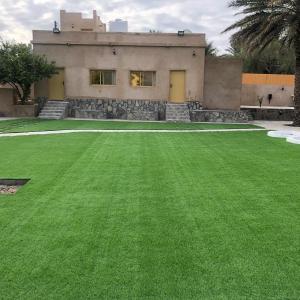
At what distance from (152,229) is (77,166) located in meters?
5.24

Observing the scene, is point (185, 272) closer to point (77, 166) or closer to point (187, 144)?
point (77, 166)

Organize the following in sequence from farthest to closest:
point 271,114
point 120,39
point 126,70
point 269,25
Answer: point 271,114
point 126,70
point 120,39
point 269,25

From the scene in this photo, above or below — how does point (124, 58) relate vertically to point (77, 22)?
below

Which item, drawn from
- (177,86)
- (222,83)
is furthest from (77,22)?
(222,83)

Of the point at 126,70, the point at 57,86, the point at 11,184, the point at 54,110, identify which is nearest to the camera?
the point at 11,184

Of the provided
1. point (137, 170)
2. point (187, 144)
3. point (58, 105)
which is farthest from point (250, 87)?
point (137, 170)

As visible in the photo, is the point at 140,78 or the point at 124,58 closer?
the point at 124,58

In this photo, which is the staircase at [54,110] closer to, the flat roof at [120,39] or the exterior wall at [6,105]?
the exterior wall at [6,105]

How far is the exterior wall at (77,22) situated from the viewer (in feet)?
138

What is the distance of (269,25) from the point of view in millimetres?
22672

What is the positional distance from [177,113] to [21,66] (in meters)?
9.68

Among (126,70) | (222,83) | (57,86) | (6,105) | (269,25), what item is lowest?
(6,105)

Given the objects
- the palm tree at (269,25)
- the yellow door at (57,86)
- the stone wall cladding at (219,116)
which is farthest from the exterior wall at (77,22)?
the palm tree at (269,25)

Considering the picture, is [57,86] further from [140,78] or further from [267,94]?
[267,94]
